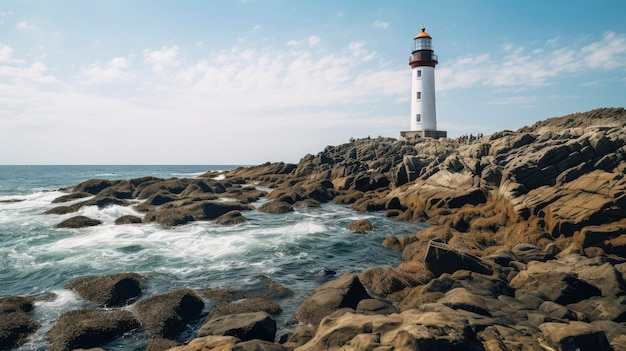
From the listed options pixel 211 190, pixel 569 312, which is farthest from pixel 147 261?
pixel 211 190

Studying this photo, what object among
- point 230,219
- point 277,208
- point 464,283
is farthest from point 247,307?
point 277,208

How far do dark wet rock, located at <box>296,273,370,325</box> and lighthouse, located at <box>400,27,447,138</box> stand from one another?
156 feet

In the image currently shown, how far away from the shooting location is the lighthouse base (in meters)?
55.7

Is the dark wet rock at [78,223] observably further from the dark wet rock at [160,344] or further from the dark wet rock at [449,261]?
the dark wet rock at [449,261]

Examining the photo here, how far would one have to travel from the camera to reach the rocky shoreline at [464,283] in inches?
308

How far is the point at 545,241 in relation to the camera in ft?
58.3

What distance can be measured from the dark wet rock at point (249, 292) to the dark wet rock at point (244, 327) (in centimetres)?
291

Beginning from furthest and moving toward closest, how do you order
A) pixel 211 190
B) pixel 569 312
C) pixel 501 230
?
pixel 211 190 → pixel 501 230 → pixel 569 312

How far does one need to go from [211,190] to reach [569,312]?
36.9m

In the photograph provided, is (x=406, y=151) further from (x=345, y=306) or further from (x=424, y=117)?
(x=345, y=306)

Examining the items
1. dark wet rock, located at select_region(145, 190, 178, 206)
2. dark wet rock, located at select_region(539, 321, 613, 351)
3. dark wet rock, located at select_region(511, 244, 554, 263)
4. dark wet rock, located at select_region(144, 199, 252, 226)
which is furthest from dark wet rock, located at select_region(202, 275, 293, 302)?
dark wet rock, located at select_region(145, 190, 178, 206)

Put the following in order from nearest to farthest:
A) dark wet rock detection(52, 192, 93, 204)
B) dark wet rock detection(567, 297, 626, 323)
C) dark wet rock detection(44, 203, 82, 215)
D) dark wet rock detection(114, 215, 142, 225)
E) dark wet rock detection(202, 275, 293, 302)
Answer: dark wet rock detection(567, 297, 626, 323), dark wet rock detection(202, 275, 293, 302), dark wet rock detection(114, 215, 142, 225), dark wet rock detection(44, 203, 82, 215), dark wet rock detection(52, 192, 93, 204)

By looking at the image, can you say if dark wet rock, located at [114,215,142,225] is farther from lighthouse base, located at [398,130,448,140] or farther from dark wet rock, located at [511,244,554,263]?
lighthouse base, located at [398,130,448,140]

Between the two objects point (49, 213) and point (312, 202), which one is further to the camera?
point (312, 202)
